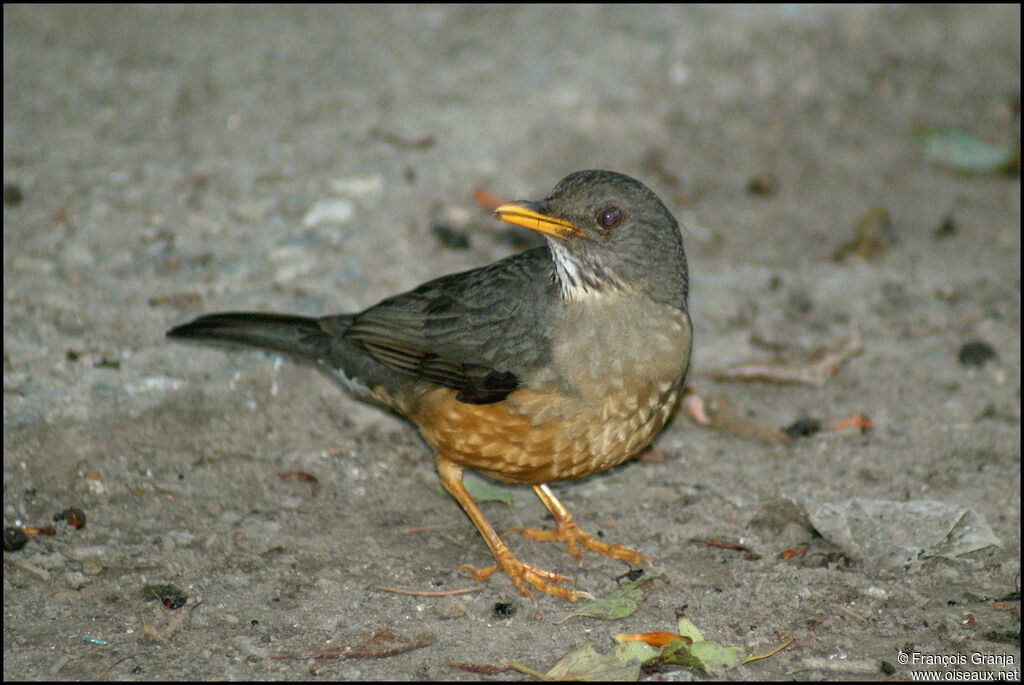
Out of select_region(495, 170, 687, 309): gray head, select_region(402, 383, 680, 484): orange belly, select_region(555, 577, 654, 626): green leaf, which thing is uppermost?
select_region(495, 170, 687, 309): gray head

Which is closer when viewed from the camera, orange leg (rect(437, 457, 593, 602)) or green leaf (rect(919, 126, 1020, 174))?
orange leg (rect(437, 457, 593, 602))

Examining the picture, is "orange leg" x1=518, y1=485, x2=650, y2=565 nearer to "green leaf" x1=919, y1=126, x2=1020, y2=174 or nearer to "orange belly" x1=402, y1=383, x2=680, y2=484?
"orange belly" x1=402, y1=383, x2=680, y2=484

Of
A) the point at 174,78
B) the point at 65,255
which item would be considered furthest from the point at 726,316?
the point at 174,78

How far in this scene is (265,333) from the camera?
5680 mm

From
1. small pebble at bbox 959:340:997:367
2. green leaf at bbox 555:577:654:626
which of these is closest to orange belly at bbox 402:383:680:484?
green leaf at bbox 555:577:654:626

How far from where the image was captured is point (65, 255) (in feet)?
21.7

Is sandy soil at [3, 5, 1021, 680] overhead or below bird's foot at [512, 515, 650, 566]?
overhead

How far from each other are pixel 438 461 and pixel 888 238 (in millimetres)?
4107

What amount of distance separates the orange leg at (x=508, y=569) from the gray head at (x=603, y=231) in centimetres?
119

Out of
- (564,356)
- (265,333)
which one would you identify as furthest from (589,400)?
(265,333)

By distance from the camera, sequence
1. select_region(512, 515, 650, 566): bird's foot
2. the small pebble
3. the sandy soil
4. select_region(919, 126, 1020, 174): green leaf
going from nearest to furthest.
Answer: the sandy soil
select_region(512, 515, 650, 566): bird's foot
the small pebble
select_region(919, 126, 1020, 174): green leaf

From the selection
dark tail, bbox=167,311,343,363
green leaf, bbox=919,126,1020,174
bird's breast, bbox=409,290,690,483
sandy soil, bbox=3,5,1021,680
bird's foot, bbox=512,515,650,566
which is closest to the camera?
sandy soil, bbox=3,5,1021,680

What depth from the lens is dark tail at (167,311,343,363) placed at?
5.68 meters

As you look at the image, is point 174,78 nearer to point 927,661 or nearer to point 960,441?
point 960,441
